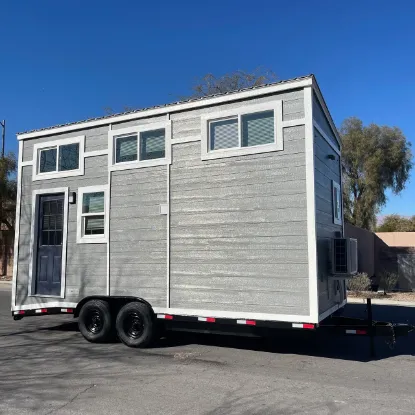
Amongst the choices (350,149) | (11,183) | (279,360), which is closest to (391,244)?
(350,149)

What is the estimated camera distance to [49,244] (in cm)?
920

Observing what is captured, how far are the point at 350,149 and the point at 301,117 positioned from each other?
67.0 feet

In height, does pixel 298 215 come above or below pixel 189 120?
below

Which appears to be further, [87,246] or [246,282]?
[87,246]

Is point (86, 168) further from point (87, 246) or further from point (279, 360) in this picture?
point (279, 360)

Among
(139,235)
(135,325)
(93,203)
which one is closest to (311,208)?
(139,235)

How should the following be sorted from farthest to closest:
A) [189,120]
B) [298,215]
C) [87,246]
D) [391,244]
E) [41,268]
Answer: [391,244] < [41,268] < [87,246] < [189,120] < [298,215]

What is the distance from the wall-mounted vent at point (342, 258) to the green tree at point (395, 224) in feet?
108

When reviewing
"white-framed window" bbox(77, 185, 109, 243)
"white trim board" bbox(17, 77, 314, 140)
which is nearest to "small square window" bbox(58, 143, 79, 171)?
"white trim board" bbox(17, 77, 314, 140)

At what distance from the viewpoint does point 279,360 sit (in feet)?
22.8

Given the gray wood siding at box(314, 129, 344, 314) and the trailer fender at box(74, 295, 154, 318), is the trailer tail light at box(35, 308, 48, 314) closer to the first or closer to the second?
the trailer fender at box(74, 295, 154, 318)

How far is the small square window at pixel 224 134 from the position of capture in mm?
7539

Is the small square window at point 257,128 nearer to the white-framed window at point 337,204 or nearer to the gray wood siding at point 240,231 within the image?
the gray wood siding at point 240,231

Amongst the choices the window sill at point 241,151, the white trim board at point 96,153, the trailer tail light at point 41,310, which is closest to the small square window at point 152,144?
the white trim board at point 96,153
